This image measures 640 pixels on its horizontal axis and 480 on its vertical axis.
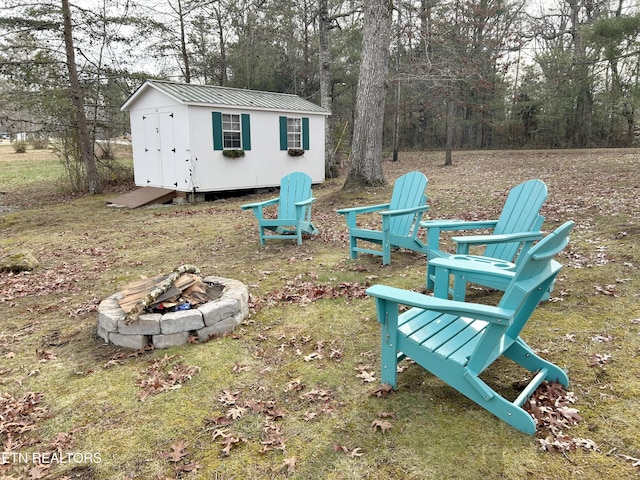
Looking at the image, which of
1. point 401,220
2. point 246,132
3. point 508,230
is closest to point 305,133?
point 246,132

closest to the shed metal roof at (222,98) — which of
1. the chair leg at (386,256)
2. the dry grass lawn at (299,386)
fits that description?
the dry grass lawn at (299,386)

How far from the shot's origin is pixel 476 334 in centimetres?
221

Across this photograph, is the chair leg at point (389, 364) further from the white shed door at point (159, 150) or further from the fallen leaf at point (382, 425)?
the white shed door at point (159, 150)

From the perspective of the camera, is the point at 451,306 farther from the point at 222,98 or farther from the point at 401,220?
the point at 222,98

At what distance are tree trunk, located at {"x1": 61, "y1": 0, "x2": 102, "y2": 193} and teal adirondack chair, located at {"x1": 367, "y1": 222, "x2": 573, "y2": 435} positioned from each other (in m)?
11.7

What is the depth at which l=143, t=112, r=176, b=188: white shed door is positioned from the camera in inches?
413

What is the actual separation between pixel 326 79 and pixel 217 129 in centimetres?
490

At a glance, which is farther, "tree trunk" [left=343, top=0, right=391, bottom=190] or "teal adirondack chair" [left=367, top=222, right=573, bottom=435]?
"tree trunk" [left=343, top=0, right=391, bottom=190]

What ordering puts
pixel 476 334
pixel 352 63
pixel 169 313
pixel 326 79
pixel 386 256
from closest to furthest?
pixel 476 334, pixel 169 313, pixel 386 256, pixel 326 79, pixel 352 63

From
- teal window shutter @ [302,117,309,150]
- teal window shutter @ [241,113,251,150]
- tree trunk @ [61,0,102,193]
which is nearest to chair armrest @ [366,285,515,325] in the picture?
teal window shutter @ [241,113,251,150]

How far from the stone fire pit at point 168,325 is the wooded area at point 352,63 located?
7.18 metres

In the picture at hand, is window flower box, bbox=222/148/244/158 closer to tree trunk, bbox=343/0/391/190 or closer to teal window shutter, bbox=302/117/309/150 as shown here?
teal window shutter, bbox=302/117/309/150

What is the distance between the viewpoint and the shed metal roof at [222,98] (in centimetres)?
1000

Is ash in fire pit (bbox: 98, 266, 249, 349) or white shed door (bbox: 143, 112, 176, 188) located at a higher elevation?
white shed door (bbox: 143, 112, 176, 188)
